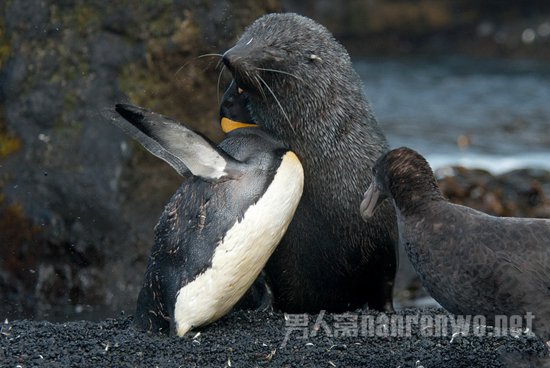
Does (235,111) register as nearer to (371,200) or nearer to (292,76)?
(292,76)

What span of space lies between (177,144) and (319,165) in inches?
44.5

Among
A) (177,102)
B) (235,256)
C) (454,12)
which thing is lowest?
(235,256)

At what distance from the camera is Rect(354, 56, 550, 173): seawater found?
17.3m

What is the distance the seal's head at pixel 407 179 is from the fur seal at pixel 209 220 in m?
0.80

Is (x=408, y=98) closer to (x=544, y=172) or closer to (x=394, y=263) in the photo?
(x=544, y=172)

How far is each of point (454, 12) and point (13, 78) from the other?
18493mm

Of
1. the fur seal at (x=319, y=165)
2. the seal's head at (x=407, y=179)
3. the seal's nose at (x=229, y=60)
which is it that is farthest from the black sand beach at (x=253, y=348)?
the seal's nose at (x=229, y=60)

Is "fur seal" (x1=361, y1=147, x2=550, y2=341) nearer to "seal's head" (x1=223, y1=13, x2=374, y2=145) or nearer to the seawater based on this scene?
"seal's head" (x1=223, y1=13, x2=374, y2=145)

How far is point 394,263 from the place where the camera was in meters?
7.14

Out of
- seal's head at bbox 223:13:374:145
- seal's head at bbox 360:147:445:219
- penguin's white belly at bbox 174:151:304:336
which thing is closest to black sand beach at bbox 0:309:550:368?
penguin's white belly at bbox 174:151:304:336

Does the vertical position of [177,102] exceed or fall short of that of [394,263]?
it exceeds it

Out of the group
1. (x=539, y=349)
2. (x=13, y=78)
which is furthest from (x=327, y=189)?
(x=13, y=78)

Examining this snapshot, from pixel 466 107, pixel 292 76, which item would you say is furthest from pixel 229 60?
pixel 466 107

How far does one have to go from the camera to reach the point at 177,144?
6266 millimetres
